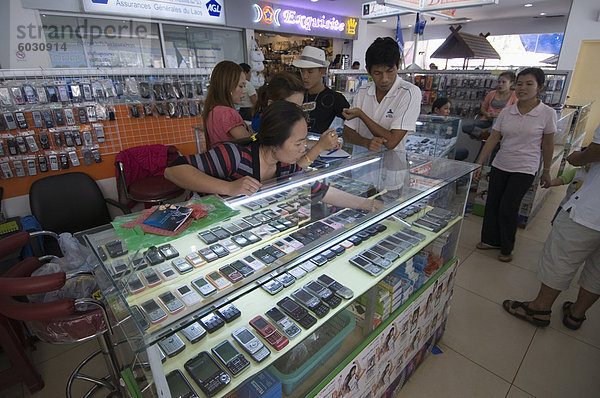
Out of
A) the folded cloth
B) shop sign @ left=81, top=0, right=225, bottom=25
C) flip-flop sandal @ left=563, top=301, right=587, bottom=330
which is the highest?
shop sign @ left=81, top=0, right=225, bottom=25

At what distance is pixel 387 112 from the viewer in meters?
2.10

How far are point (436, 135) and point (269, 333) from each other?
3.40m

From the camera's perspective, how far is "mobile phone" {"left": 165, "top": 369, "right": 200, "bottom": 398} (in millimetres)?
924

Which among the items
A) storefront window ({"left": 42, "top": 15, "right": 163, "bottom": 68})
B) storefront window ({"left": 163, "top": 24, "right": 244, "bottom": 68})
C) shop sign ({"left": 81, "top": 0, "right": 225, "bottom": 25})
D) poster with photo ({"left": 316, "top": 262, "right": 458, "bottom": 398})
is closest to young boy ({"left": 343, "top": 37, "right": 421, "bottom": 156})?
poster with photo ({"left": 316, "top": 262, "right": 458, "bottom": 398})

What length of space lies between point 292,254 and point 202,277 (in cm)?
30

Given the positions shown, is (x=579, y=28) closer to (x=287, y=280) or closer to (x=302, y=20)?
(x=302, y=20)

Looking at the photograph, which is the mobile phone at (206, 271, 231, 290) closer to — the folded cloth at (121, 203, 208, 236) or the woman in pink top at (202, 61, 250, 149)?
the folded cloth at (121, 203, 208, 236)

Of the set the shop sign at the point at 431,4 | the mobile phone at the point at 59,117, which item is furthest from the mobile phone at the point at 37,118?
the shop sign at the point at 431,4

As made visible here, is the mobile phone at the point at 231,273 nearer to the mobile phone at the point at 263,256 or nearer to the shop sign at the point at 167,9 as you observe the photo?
the mobile phone at the point at 263,256

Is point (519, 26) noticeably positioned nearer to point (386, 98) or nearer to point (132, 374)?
point (386, 98)

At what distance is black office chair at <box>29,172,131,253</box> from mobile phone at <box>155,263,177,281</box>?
1.79 m

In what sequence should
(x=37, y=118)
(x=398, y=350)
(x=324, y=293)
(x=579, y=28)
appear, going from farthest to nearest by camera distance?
1. (x=579, y=28)
2. (x=37, y=118)
3. (x=398, y=350)
4. (x=324, y=293)

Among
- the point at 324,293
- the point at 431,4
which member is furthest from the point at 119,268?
the point at 431,4

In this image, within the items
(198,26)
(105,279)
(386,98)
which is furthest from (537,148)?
(198,26)
